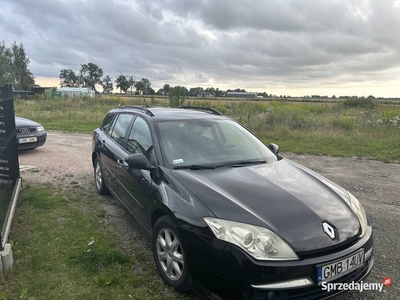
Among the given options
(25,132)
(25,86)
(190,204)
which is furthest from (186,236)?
(25,86)

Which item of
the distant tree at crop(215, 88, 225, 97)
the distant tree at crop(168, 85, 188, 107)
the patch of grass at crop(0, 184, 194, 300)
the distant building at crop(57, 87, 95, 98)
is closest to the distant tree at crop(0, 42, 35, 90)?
the distant building at crop(57, 87, 95, 98)

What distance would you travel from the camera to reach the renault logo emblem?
2.54 meters

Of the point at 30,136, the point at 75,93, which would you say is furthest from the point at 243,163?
the point at 75,93

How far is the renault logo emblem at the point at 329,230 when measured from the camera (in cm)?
254

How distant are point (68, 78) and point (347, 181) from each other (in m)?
113

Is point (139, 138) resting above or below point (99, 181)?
above

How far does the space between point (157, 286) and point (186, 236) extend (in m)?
0.73

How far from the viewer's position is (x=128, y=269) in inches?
132

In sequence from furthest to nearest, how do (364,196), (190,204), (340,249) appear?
(364,196), (190,204), (340,249)

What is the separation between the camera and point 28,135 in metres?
9.02

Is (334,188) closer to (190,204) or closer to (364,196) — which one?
(190,204)

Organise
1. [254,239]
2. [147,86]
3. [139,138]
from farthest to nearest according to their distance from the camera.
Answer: [147,86] < [139,138] < [254,239]

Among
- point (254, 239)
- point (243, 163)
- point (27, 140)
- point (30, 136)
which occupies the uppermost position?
point (243, 163)

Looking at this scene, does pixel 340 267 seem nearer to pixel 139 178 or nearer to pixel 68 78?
pixel 139 178
